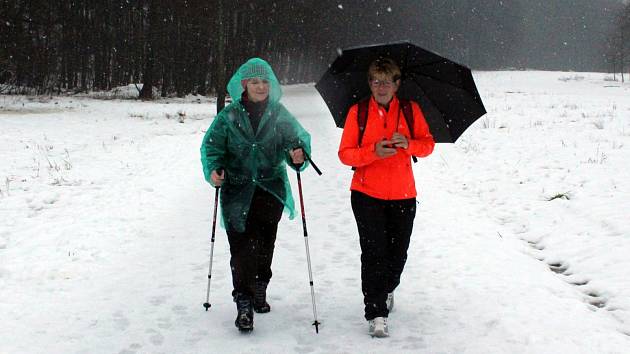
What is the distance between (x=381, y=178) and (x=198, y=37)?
132 ft

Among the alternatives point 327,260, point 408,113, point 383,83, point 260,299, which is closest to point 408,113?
point 408,113

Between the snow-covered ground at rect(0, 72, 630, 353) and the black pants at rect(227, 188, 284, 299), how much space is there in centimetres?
45

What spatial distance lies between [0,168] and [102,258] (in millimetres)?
6276

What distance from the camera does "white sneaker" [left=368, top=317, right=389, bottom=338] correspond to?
4285 millimetres

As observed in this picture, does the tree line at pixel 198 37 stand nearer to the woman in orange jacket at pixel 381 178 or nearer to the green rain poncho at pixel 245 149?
the green rain poncho at pixel 245 149

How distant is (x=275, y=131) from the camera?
4.45 meters

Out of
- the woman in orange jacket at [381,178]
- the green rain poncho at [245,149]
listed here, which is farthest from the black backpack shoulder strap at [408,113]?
the green rain poncho at [245,149]

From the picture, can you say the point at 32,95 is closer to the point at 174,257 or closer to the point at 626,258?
the point at 174,257

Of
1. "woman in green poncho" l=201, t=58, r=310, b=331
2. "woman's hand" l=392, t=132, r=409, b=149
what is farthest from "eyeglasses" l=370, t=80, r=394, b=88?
"woman in green poncho" l=201, t=58, r=310, b=331

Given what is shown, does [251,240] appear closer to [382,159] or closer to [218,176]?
[218,176]

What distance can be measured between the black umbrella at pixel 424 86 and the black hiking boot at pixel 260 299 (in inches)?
64.2

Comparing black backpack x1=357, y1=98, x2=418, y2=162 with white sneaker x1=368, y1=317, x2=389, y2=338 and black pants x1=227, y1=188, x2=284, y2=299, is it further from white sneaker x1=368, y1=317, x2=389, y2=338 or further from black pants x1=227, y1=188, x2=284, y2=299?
white sneaker x1=368, y1=317, x2=389, y2=338

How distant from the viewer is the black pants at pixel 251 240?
437 centimetres

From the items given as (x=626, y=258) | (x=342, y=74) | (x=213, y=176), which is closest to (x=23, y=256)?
(x=213, y=176)
